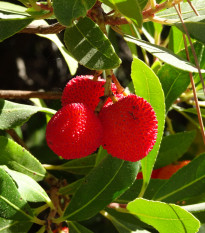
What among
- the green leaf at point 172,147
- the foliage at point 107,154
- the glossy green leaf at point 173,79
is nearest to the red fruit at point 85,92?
the foliage at point 107,154

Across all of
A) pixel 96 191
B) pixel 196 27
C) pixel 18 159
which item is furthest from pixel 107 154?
pixel 196 27

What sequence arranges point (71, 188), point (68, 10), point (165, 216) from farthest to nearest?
point (71, 188), point (165, 216), point (68, 10)

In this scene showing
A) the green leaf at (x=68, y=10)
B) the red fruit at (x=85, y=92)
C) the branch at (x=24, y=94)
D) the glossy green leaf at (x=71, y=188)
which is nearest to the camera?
the green leaf at (x=68, y=10)

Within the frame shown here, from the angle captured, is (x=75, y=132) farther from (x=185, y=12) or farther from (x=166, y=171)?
(x=166, y=171)

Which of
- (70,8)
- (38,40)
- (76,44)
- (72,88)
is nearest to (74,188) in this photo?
(72,88)

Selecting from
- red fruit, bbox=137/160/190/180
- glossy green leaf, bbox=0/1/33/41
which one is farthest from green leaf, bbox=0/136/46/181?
red fruit, bbox=137/160/190/180

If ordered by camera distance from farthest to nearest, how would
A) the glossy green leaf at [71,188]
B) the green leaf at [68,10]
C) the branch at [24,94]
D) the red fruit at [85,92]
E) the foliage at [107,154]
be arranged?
the branch at [24,94] → the glossy green leaf at [71,188] → the red fruit at [85,92] → the foliage at [107,154] → the green leaf at [68,10]

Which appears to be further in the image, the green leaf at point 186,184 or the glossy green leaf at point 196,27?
the green leaf at point 186,184

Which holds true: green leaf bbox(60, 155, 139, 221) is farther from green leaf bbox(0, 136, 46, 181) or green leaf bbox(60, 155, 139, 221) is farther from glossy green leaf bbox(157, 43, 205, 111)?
glossy green leaf bbox(157, 43, 205, 111)

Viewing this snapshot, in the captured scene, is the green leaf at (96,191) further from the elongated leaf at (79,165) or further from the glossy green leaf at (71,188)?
the elongated leaf at (79,165)
